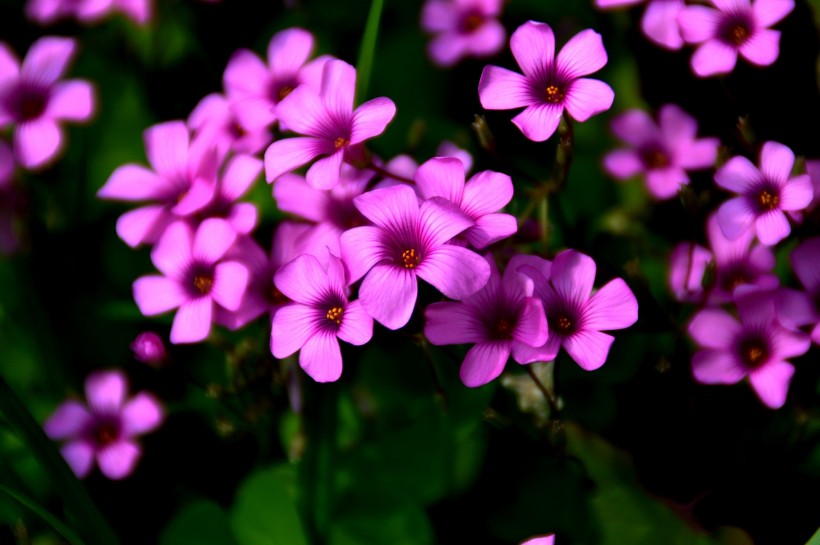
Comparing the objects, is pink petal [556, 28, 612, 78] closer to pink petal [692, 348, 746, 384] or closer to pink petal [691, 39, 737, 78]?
pink petal [691, 39, 737, 78]

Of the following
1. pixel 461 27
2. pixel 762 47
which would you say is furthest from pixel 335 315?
pixel 461 27

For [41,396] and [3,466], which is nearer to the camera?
[3,466]

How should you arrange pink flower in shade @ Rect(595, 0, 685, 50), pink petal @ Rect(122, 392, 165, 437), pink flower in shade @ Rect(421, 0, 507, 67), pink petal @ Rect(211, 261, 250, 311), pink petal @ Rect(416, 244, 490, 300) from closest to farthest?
pink petal @ Rect(416, 244, 490, 300)
pink petal @ Rect(211, 261, 250, 311)
pink flower in shade @ Rect(595, 0, 685, 50)
pink petal @ Rect(122, 392, 165, 437)
pink flower in shade @ Rect(421, 0, 507, 67)

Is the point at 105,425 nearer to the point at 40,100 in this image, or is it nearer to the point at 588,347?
the point at 40,100

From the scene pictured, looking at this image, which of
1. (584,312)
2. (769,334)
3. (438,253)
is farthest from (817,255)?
(438,253)

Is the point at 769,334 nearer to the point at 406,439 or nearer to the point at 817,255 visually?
the point at 817,255

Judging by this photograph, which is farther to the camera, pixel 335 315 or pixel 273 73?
pixel 273 73

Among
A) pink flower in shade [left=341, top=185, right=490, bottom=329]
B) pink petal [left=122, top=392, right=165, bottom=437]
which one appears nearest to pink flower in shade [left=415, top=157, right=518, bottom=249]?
pink flower in shade [left=341, top=185, right=490, bottom=329]
